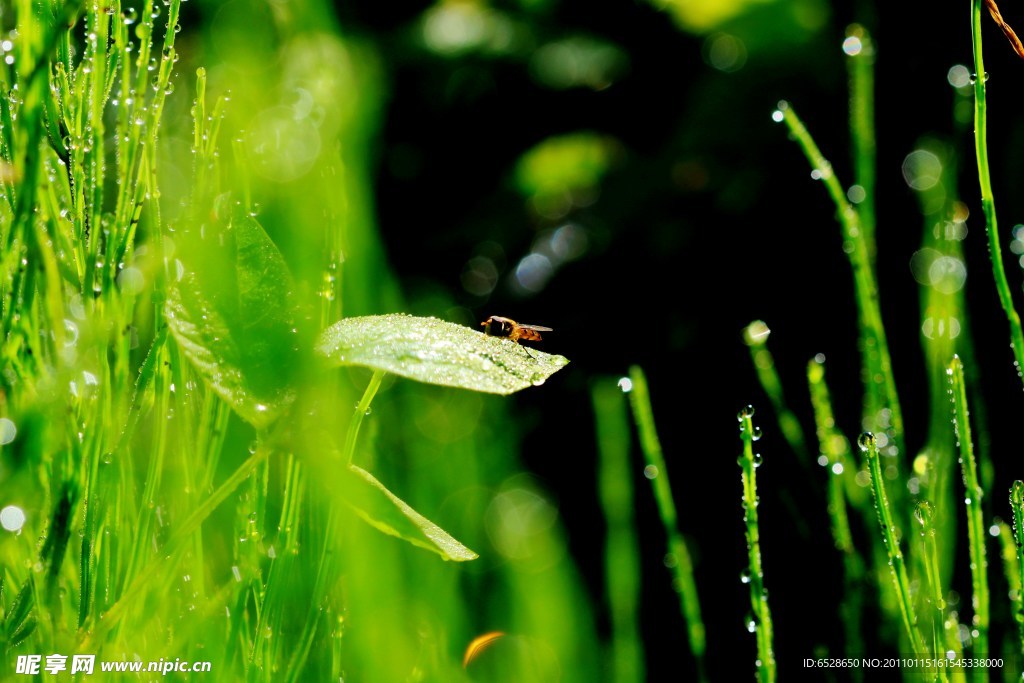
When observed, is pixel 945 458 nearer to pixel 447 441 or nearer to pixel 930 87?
pixel 447 441

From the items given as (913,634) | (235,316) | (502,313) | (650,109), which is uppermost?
(650,109)

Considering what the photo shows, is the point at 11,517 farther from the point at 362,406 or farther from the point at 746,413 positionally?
the point at 746,413

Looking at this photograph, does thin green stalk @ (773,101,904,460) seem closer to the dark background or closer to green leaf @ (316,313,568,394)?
green leaf @ (316,313,568,394)

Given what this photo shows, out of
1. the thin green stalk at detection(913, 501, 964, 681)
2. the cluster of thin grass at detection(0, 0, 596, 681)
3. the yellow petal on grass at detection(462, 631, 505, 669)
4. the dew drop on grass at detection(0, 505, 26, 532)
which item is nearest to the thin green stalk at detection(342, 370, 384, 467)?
the cluster of thin grass at detection(0, 0, 596, 681)

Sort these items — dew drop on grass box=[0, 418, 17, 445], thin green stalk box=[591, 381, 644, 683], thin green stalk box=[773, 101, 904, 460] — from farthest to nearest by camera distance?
thin green stalk box=[591, 381, 644, 683] → thin green stalk box=[773, 101, 904, 460] → dew drop on grass box=[0, 418, 17, 445]

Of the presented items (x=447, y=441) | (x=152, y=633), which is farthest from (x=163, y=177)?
(x=152, y=633)

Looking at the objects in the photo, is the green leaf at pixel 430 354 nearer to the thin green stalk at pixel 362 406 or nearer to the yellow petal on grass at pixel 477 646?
the thin green stalk at pixel 362 406

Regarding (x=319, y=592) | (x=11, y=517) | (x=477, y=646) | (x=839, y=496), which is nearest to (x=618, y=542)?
(x=477, y=646)
